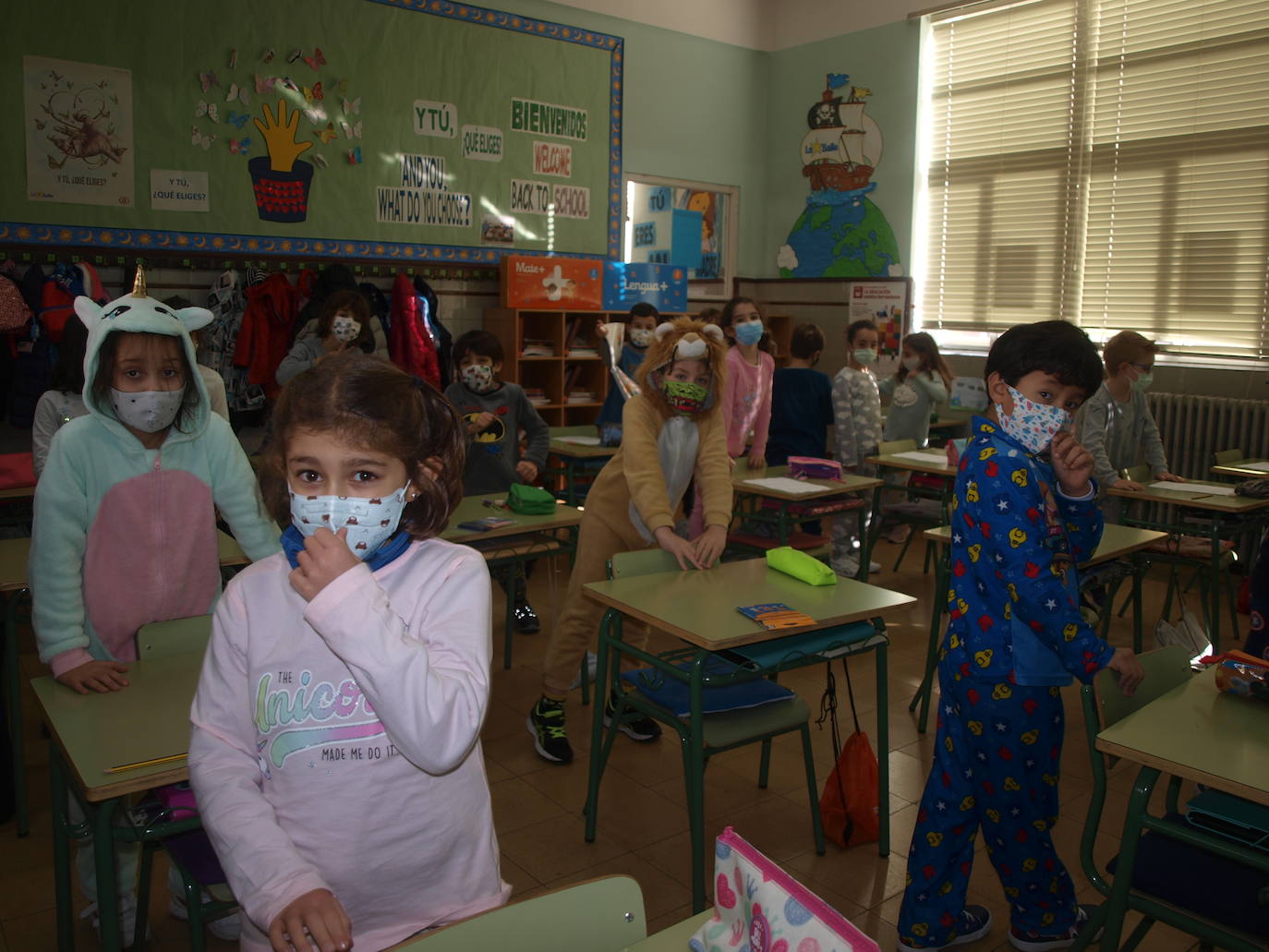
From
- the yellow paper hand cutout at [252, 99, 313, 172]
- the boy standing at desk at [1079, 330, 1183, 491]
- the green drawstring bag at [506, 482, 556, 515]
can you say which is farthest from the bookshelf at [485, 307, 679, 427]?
the boy standing at desk at [1079, 330, 1183, 491]

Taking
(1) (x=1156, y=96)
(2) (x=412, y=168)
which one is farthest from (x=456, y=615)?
(1) (x=1156, y=96)

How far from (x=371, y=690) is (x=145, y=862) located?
1.33 m

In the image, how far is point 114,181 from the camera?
581 centimetres

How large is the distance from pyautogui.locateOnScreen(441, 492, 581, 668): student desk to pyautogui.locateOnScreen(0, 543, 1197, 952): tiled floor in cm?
55

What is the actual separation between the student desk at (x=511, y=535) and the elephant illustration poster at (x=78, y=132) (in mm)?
3368

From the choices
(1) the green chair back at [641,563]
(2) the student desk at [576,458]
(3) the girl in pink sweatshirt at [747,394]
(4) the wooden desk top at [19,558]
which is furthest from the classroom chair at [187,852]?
(3) the girl in pink sweatshirt at [747,394]

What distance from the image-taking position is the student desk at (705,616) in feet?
7.80

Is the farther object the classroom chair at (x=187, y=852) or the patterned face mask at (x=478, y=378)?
the patterned face mask at (x=478, y=378)

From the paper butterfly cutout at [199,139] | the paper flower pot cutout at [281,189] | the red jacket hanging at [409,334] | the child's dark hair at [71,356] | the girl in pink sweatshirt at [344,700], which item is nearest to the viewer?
the girl in pink sweatshirt at [344,700]

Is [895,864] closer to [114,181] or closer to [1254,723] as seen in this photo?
[1254,723]

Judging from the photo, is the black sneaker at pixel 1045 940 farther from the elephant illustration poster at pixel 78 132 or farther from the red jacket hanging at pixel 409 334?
the elephant illustration poster at pixel 78 132

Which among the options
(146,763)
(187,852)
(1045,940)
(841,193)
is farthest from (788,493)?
(841,193)

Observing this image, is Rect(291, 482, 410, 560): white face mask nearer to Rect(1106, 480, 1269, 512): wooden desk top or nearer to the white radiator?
Rect(1106, 480, 1269, 512): wooden desk top

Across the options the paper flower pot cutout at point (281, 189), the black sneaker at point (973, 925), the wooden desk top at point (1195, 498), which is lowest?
the black sneaker at point (973, 925)
